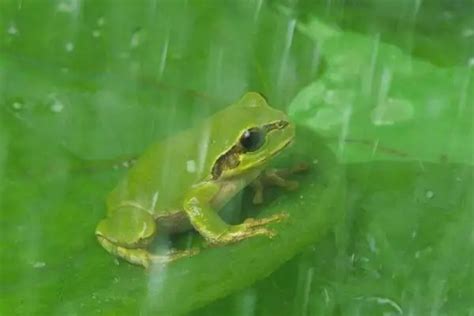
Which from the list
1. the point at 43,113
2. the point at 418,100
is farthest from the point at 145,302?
the point at 418,100

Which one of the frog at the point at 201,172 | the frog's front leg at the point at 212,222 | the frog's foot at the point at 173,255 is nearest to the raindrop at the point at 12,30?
the frog at the point at 201,172

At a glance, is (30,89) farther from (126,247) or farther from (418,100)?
(418,100)

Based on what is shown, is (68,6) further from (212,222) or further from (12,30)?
(212,222)

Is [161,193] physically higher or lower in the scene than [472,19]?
lower

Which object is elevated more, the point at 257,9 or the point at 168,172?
the point at 257,9

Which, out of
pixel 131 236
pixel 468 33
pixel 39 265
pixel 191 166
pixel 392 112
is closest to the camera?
pixel 39 265

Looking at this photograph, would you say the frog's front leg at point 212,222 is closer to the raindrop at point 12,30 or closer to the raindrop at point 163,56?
the raindrop at point 163,56

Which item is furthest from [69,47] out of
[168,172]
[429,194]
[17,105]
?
[429,194]
